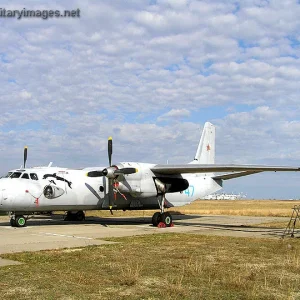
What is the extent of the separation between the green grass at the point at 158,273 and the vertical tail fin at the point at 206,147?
17.6m

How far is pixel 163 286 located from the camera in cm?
850

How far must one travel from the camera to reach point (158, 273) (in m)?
9.90

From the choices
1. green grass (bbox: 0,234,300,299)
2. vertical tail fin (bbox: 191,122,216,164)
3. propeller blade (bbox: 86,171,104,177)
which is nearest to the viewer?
green grass (bbox: 0,234,300,299)

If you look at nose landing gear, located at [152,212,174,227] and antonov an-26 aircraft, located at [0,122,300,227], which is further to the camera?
nose landing gear, located at [152,212,174,227]

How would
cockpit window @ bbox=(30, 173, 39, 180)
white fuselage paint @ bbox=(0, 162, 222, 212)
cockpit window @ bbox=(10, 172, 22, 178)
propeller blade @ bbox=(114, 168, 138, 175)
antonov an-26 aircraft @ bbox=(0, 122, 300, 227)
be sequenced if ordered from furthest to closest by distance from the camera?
propeller blade @ bbox=(114, 168, 138, 175)
cockpit window @ bbox=(30, 173, 39, 180)
cockpit window @ bbox=(10, 172, 22, 178)
antonov an-26 aircraft @ bbox=(0, 122, 300, 227)
white fuselage paint @ bbox=(0, 162, 222, 212)

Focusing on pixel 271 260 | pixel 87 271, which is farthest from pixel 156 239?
pixel 87 271

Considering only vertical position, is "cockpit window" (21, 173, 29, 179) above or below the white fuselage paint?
above

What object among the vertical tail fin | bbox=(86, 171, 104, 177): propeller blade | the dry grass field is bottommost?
the dry grass field

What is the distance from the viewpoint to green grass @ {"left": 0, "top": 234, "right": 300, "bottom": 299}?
26.1ft

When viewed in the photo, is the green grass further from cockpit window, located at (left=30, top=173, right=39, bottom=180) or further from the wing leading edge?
cockpit window, located at (left=30, top=173, right=39, bottom=180)

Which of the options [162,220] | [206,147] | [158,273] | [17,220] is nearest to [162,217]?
[162,220]

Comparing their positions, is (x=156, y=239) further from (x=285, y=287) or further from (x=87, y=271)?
(x=285, y=287)

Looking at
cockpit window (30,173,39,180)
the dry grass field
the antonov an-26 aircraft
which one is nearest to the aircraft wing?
the antonov an-26 aircraft

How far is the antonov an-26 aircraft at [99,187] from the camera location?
22234mm
